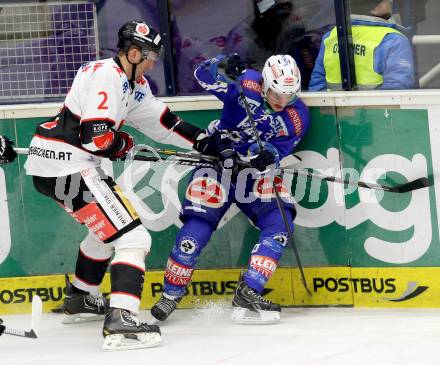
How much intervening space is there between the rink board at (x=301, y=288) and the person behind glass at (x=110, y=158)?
73 cm

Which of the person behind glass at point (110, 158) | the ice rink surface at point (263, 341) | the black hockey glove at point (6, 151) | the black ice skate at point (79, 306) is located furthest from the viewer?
the black ice skate at point (79, 306)

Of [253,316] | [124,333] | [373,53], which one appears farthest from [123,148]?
[373,53]

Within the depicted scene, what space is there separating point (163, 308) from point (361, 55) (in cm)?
168

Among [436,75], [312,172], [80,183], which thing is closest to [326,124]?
[312,172]

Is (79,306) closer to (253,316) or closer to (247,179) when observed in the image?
(253,316)

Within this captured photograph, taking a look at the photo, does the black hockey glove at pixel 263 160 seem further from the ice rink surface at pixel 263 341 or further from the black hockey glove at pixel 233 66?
the ice rink surface at pixel 263 341

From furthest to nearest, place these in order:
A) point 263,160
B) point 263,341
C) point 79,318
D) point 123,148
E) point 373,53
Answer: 1. point 79,318
2. point 373,53
3. point 263,160
4. point 123,148
5. point 263,341

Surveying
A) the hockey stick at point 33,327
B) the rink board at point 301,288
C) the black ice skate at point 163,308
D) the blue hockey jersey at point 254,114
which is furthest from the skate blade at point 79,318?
the blue hockey jersey at point 254,114

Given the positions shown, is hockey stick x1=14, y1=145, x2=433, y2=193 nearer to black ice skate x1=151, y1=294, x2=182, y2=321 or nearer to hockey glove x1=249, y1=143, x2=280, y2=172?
hockey glove x1=249, y1=143, x2=280, y2=172

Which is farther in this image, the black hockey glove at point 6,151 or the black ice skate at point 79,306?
the black ice skate at point 79,306

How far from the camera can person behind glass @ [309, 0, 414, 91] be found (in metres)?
5.81

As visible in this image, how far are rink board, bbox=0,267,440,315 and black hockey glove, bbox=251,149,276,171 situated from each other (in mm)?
714

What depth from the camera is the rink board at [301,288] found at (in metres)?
5.86

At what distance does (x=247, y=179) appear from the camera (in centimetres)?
593
